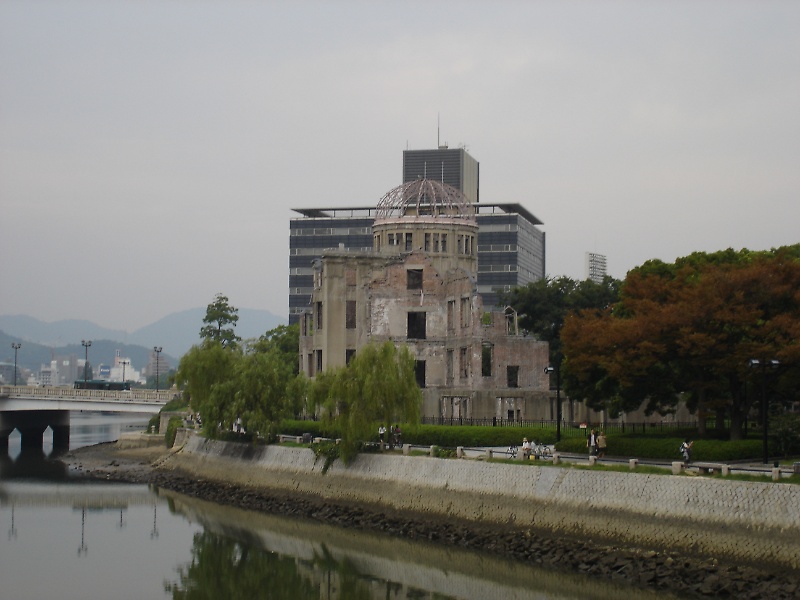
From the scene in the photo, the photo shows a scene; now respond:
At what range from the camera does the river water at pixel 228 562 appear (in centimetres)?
4581

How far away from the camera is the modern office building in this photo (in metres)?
160

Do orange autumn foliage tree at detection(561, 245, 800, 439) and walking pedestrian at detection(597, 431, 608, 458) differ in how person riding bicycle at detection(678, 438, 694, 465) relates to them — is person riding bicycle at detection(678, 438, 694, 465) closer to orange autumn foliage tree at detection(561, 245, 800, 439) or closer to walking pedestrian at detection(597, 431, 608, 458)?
walking pedestrian at detection(597, 431, 608, 458)

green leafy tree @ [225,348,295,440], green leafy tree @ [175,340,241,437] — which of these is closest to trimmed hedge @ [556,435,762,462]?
green leafy tree @ [225,348,295,440]

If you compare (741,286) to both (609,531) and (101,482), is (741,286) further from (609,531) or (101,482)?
(101,482)

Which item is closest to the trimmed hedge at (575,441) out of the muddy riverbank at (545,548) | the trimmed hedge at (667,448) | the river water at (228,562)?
the trimmed hedge at (667,448)

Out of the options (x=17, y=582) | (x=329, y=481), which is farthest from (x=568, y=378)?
(x=17, y=582)

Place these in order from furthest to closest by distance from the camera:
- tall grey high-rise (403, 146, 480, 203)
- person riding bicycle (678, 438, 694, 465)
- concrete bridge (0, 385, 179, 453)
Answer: tall grey high-rise (403, 146, 480, 203) < concrete bridge (0, 385, 179, 453) < person riding bicycle (678, 438, 694, 465)

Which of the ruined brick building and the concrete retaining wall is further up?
the ruined brick building

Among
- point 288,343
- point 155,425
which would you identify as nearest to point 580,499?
point 288,343

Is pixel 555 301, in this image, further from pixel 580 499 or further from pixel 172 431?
pixel 580 499

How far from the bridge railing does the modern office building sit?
5285 cm

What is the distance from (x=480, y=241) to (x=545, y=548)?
380 feet

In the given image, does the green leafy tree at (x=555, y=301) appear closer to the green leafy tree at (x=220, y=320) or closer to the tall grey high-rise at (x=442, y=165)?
the green leafy tree at (x=220, y=320)

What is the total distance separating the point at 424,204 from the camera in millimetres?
93500
